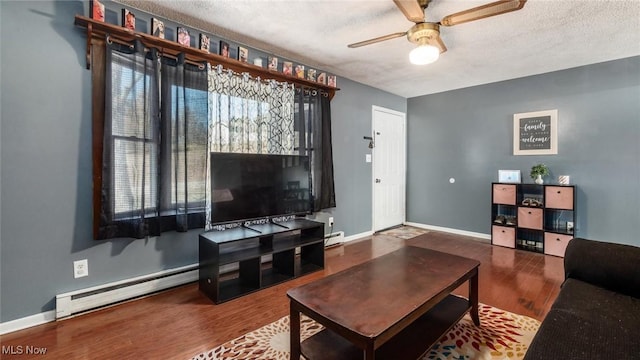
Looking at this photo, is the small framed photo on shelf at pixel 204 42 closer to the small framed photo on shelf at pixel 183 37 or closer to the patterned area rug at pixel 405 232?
the small framed photo on shelf at pixel 183 37

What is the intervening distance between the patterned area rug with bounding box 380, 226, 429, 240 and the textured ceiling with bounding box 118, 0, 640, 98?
248 centimetres

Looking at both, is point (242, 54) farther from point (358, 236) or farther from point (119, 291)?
point (358, 236)

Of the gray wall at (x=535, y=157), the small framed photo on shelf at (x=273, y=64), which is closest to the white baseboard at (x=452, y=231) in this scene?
the gray wall at (x=535, y=157)

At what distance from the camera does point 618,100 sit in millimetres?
3465

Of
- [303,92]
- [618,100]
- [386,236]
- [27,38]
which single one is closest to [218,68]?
[303,92]

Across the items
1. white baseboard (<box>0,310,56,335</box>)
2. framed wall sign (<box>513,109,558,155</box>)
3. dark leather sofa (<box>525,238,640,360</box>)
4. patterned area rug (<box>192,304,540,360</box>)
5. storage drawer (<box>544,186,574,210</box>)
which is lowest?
patterned area rug (<box>192,304,540,360</box>)

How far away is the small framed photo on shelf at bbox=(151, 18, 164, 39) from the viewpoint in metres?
2.40

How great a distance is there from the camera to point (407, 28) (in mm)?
2705

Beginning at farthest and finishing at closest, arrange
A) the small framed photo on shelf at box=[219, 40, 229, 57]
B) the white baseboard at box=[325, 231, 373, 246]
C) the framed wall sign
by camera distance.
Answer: the white baseboard at box=[325, 231, 373, 246] → the framed wall sign → the small framed photo on shelf at box=[219, 40, 229, 57]

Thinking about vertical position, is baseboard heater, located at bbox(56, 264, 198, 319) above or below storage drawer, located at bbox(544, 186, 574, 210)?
below

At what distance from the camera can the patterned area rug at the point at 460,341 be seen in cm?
173

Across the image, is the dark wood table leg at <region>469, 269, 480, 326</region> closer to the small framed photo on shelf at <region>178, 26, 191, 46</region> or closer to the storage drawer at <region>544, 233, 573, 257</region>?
the storage drawer at <region>544, 233, 573, 257</region>

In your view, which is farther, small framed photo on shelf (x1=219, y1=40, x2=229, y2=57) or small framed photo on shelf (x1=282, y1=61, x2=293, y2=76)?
small framed photo on shelf (x1=282, y1=61, x2=293, y2=76)

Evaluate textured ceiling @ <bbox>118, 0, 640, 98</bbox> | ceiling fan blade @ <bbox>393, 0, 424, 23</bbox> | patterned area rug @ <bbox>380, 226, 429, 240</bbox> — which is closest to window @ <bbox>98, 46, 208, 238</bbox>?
textured ceiling @ <bbox>118, 0, 640, 98</bbox>
